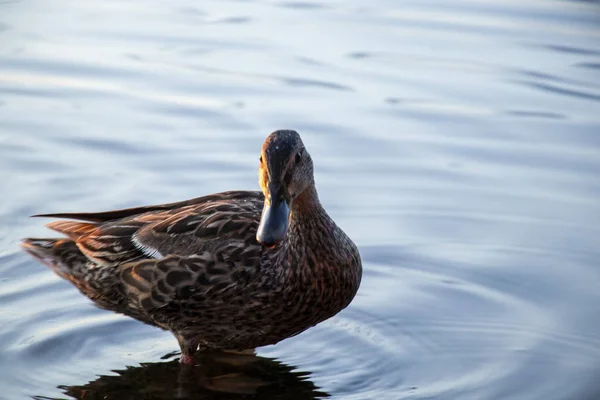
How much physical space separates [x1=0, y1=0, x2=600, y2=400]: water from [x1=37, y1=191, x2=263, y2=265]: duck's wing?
579 mm

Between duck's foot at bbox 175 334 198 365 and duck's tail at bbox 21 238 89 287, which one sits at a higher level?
duck's tail at bbox 21 238 89 287

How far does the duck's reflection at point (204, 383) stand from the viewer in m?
6.76

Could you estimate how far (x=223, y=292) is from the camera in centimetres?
661

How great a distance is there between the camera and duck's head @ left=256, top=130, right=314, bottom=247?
242 inches

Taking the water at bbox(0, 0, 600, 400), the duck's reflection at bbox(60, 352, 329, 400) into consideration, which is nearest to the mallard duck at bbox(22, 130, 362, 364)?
the duck's reflection at bbox(60, 352, 329, 400)

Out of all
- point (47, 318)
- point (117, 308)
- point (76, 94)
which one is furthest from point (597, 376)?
point (76, 94)

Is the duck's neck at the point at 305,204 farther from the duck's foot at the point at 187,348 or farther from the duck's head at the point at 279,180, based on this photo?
the duck's foot at the point at 187,348

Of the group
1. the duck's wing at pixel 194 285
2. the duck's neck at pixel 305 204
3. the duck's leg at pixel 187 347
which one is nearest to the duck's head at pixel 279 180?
the duck's neck at pixel 305 204

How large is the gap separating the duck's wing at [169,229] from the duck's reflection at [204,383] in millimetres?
678

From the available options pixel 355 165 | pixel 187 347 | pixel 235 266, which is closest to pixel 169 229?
pixel 235 266

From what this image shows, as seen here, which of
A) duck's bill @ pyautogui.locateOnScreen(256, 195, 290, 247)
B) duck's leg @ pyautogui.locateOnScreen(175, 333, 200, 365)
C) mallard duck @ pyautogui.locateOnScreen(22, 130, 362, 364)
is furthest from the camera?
duck's leg @ pyautogui.locateOnScreen(175, 333, 200, 365)

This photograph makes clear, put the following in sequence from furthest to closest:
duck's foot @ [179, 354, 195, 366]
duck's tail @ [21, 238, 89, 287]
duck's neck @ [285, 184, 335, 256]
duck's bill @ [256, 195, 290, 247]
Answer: duck's tail @ [21, 238, 89, 287] < duck's foot @ [179, 354, 195, 366] < duck's neck @ [285, 184, 335, 256] < duck's bill @ [256, 195, 290, 247]

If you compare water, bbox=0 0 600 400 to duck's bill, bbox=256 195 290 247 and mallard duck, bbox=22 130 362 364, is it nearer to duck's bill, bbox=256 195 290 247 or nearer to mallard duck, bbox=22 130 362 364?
mallard duck, bbox=22 130 362 364

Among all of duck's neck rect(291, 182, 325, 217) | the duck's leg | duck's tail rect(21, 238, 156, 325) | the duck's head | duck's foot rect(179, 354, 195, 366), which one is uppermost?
the duck's head
